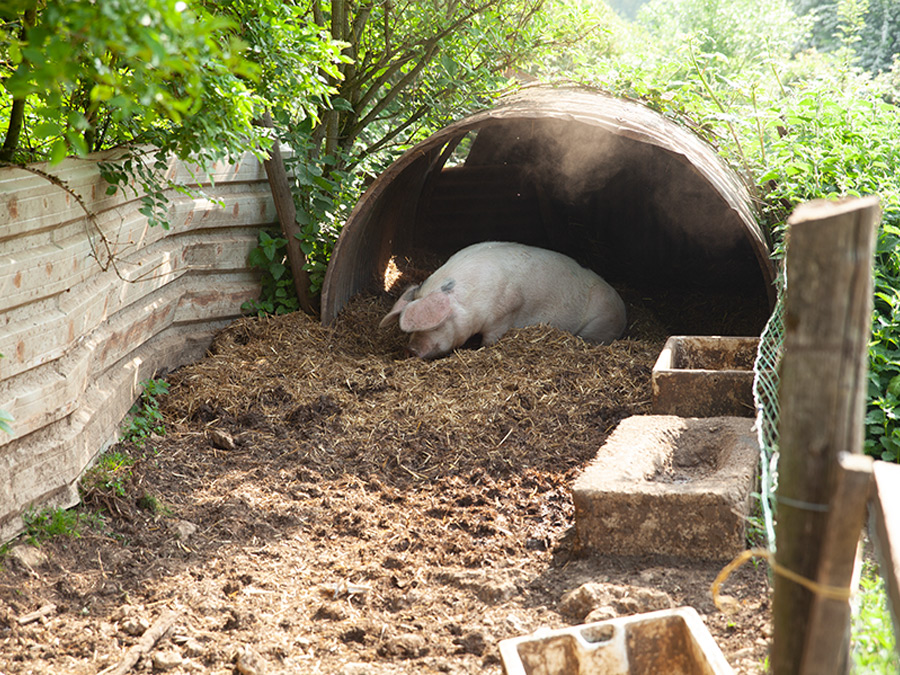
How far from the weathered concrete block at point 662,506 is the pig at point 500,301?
2311mm

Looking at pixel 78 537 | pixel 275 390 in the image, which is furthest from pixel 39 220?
pixel 275 390

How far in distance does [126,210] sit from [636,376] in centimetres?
302

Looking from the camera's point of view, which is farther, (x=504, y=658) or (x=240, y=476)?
(x=240, y=476)

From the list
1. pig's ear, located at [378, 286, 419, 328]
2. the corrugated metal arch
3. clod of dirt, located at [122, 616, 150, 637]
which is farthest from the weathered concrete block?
the corrugated metal arch

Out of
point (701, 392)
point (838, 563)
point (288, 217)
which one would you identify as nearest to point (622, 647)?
point (838, 563)

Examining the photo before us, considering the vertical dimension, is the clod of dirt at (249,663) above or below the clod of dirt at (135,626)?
above

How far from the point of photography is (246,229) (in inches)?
221

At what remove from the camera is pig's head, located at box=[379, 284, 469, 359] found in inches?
210

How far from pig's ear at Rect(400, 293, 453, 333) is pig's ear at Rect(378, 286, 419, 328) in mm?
183

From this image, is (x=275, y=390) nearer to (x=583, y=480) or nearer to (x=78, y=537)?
(x=78, y=537)

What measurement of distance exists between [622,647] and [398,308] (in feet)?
12.0

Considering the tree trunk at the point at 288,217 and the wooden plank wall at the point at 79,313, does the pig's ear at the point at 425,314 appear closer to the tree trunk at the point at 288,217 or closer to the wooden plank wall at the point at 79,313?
the tree trunk at the point at 288,217

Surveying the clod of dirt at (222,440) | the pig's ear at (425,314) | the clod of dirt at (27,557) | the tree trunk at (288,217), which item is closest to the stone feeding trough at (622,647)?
the clod of dirt at (27,557)

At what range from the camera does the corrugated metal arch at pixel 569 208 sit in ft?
22.3
